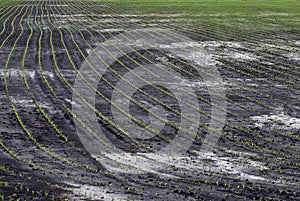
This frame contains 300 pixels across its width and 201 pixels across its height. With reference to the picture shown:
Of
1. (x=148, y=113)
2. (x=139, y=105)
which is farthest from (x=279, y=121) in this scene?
(x=139, y=105)

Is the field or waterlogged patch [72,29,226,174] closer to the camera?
the field

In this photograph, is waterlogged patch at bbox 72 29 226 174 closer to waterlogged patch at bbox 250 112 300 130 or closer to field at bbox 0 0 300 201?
field at bbox 0 0 300 201

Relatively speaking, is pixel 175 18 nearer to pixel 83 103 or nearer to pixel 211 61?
pixel 211 61

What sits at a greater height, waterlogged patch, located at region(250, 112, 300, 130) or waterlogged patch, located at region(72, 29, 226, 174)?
waterlogged patch, located at region(72, 29, 226, 174)

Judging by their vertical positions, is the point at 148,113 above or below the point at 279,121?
above

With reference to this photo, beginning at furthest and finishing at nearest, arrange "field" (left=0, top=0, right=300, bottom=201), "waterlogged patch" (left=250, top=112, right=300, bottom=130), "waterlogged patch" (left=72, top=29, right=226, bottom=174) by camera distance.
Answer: "waterlogged patch" (left=250, top=112, right=300, bottom=130) → "waterlogged patch" (left=72, top=29, right=226, bottom=174) → "field" (left=0, top=0, right=300, bottom=201)

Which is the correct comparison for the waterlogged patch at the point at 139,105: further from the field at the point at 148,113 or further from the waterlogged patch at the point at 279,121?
the waterlogged patch at the point at 279,121

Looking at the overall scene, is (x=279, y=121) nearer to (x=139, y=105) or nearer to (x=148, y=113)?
(x=148, y=113)

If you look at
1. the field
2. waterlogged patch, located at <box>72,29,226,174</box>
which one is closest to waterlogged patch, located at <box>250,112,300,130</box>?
the field

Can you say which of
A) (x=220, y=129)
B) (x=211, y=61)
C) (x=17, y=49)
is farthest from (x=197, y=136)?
(x=17, y=49)
